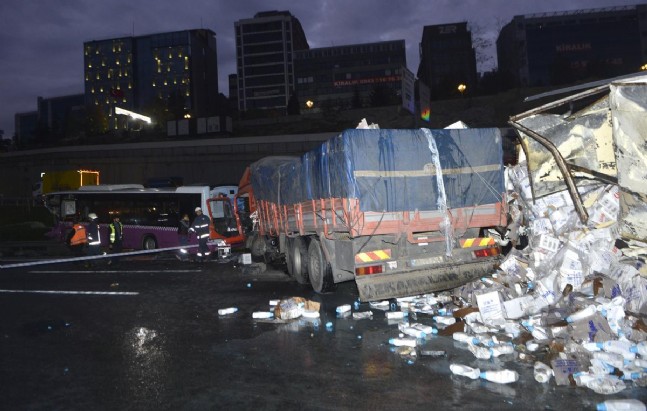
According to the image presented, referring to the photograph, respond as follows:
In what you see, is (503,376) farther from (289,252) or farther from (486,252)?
(289,252)

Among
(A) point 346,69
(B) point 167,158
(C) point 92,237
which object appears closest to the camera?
(C) point 92,237

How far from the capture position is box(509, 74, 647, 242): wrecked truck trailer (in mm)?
5957

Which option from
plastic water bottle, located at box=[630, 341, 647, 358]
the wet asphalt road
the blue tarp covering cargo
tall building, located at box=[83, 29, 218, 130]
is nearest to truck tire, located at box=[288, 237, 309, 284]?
the wet asphalt road

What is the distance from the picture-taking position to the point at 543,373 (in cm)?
443

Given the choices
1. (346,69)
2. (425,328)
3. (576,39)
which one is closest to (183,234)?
(425,328)

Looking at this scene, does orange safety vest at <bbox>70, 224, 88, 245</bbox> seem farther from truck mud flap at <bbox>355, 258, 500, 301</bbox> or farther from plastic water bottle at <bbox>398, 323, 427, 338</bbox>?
plastic water bottle at <bbox>398, 323, 427, 338</bbox>

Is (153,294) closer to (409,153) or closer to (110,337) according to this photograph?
(110,337)

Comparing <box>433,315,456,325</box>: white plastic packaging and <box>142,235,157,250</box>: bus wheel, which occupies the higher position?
<box>142,235,157,250</box>: bus wheel

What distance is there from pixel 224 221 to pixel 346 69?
79.4 metres

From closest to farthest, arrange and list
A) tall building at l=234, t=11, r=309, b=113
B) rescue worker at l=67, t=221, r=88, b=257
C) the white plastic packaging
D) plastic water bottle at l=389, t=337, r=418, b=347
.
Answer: plastic water bottle at l=389, t=337, r=418, b=347, the white plastic packaging, rescue worker at l=67, t=221, r=88, b=257, tall building at l=234, t=11, r=309, b=113

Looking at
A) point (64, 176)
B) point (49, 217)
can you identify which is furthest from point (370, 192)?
point (49, 217)

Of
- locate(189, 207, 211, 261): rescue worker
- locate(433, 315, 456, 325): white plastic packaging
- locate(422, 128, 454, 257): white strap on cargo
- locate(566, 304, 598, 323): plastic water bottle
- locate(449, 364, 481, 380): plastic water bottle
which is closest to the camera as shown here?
locate(449, 364, 481, 380): plastic water bottle

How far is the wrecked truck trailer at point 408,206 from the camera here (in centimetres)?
714

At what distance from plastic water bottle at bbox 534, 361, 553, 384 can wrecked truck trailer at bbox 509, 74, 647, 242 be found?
282 cm
